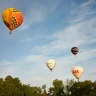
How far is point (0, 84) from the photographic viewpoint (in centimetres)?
9638

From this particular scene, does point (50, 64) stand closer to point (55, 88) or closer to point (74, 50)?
point (74, 50)

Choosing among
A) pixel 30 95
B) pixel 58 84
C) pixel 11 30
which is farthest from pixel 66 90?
pixel 11 30

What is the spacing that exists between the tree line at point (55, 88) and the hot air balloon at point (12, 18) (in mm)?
44514

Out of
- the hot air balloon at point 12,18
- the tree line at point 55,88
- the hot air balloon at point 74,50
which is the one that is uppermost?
the hot air balloon at point 12,18

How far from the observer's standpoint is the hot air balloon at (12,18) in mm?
53219

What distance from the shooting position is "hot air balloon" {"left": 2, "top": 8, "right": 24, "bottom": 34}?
53.2 m

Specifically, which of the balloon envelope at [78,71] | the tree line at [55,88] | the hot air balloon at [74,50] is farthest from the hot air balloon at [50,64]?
the tree line at [55,88]

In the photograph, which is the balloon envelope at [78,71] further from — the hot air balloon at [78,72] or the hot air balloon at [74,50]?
the hot air balloon at [74,50]

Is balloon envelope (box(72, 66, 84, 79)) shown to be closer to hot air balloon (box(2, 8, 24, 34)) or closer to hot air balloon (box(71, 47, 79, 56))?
hot air balloon (box(71, 47, 79, 56))

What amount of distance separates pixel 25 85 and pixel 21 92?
5.01 meters

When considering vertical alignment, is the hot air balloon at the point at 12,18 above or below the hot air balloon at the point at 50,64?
above

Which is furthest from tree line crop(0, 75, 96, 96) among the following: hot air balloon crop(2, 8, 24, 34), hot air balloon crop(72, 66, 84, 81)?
hot air balloon crop(2, 8, 24, 34)

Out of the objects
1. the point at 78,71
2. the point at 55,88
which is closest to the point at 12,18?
the point at 78,71

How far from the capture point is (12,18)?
53.2 metres
